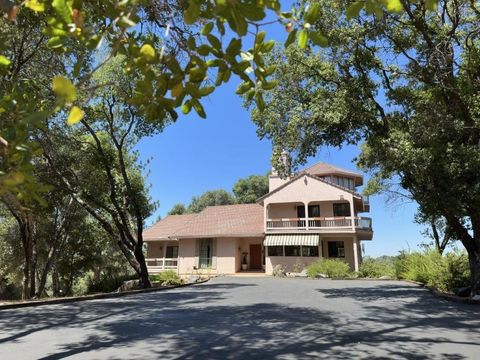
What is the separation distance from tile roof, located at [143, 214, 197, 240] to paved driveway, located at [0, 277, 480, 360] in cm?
2761

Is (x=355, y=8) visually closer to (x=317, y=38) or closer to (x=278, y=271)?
(x=317, y=38)

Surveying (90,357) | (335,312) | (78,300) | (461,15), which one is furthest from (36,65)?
(461,15)

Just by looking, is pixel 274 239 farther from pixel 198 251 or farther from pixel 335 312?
pixel 335 312

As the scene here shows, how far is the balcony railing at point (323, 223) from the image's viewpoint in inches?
1267

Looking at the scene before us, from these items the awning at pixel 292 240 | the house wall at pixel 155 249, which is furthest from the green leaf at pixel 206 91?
the house wall at pixel 155 249

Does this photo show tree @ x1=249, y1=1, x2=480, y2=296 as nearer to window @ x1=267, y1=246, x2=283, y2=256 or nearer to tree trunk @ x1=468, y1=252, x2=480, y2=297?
tree trunk @ x1=468, y1=252, x2=480, y2=297

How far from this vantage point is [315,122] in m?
14.1

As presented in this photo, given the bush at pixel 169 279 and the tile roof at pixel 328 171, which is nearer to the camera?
the bush at pixel 169 279

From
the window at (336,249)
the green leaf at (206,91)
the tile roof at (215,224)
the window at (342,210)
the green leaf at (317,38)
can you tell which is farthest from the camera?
the tile roof at (215,224)

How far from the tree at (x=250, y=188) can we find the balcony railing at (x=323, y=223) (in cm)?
2291

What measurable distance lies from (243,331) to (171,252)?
32797 millimetres

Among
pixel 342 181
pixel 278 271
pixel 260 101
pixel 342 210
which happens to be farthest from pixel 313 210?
pixel 260 101

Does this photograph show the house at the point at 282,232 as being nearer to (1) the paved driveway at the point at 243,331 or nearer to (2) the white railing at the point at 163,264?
(2) the white railing at the point at 163,264

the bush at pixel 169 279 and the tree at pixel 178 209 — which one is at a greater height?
the tree at pixel 178 209
